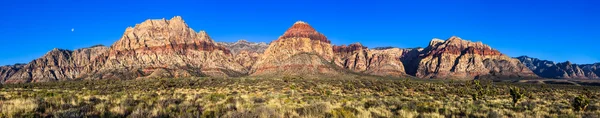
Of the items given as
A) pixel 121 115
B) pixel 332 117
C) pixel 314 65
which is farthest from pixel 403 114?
pixel 314 65

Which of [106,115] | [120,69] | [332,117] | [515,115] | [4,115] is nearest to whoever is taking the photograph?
[4,115]

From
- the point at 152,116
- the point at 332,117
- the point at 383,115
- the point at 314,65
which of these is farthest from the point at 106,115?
the point at 314,65

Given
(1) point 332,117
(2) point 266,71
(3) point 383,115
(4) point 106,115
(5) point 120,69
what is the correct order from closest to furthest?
(4) point 106,115, (1) point 332,117, (3) point 383,115, (5) point 120,69, (2) point 266,71

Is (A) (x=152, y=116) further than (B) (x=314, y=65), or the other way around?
(B) (x=314, y=65)

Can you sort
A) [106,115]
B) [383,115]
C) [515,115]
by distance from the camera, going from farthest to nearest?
[515,115] → [383,115] → [106,115]

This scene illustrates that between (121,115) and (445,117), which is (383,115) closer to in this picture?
(445,117)

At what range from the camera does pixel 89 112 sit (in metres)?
12.4

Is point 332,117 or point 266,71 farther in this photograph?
point 266,71

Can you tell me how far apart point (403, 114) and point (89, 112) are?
11611mm

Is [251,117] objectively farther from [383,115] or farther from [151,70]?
[151,70]

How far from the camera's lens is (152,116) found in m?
12.3

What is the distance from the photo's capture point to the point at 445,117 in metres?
14.8

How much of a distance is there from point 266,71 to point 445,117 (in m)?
184

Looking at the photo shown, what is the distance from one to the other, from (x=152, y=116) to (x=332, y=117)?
627 cm
